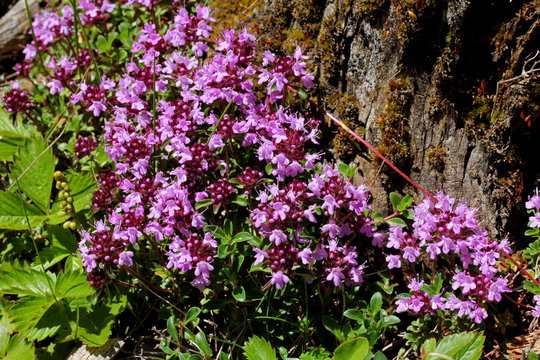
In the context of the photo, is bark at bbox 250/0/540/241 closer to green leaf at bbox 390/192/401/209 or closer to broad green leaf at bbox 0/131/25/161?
green leaf at bbox 390/192/401/209

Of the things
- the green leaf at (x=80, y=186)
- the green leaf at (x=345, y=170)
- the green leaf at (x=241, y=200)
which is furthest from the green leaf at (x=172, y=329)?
the green leaf at (x=345, y=170)

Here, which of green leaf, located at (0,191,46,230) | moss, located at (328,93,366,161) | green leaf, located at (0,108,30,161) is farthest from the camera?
green leaf, located at (0,108,30,161)

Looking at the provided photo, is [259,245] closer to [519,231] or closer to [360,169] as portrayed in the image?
[360,169]

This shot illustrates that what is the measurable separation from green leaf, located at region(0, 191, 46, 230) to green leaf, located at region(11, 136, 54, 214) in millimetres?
65

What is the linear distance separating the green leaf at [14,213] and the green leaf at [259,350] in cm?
174

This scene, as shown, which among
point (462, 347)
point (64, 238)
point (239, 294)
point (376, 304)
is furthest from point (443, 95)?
point (64, 238)

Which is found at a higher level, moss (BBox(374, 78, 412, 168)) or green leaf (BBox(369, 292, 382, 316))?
moss (BBox(374, 78, 412, 168))

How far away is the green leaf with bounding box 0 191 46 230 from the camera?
126 inches

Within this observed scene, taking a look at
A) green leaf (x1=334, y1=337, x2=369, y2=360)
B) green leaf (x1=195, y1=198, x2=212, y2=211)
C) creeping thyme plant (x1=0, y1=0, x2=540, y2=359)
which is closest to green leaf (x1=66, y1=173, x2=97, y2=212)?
creeping thyme plant (x1=0, y1=0, x2=540, y2=359)

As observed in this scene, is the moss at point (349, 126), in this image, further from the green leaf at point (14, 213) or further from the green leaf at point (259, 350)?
the green leaf at point (14, 213)

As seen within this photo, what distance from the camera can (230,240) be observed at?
2.63 meters

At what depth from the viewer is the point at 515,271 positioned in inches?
113

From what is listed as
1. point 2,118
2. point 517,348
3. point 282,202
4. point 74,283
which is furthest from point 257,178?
point 2,118

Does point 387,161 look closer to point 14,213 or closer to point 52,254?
point 52,254
